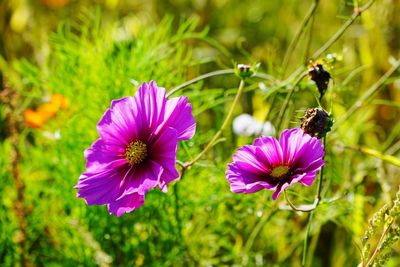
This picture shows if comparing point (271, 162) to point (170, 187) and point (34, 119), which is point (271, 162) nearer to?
point (170, 187)

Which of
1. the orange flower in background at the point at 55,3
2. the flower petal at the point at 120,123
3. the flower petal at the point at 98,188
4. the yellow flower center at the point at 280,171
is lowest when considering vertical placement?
the flower petal at the point at 98,188

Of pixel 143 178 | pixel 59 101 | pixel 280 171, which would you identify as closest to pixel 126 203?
pixel 143 178

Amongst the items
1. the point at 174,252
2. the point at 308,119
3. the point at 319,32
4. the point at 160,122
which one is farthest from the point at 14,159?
the point at 319,32

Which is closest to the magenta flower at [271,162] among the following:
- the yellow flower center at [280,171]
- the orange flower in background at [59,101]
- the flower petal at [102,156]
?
the yellow flower center at [280,171]

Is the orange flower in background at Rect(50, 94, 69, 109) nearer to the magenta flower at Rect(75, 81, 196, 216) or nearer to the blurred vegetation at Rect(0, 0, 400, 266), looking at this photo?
the blurred vegetation at Rect(0, 0, 400, 266)

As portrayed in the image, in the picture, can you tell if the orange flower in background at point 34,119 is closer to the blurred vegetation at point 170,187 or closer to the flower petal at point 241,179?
the blurred vegetation at point 170,187

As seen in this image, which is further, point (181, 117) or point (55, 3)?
point (55, 3)

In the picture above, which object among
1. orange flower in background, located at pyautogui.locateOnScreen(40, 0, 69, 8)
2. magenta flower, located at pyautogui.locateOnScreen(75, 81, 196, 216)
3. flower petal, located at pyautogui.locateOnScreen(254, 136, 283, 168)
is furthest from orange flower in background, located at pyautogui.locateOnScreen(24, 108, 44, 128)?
orange flower in background, located at pyautogui.locateOnScreen(40, 0, 69, 8)
